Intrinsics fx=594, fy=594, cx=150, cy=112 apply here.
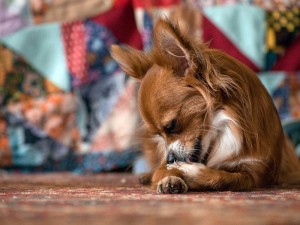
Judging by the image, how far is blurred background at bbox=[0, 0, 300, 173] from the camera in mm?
2986

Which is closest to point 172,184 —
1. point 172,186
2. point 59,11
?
point 172,186

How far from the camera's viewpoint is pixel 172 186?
1657 millimetres

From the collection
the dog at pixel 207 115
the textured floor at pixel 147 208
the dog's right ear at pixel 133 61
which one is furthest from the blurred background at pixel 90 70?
the textured floor at pixel 147 208

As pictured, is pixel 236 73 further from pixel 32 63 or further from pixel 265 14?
pixel 32 63

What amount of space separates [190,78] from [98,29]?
1.37 m

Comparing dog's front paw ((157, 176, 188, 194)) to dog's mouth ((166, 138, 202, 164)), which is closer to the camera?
dog's front paw ((157, 176, 188, 194))

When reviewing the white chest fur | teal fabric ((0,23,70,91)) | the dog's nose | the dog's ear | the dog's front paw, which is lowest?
the dog's front paw

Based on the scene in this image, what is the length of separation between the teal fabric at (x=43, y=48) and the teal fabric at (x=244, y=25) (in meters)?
0.79

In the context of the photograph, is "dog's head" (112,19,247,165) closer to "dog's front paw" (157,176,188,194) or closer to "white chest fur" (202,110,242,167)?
"white chest fur" (202,110,242,167)

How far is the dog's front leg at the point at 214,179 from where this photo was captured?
1704 mm

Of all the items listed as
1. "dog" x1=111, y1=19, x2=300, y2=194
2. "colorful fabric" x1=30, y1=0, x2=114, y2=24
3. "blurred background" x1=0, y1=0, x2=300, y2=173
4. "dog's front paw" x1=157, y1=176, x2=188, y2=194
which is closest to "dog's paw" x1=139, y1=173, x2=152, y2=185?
"dog" x1=111, y1=19, x2=300, y2=194

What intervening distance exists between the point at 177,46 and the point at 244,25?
132cm

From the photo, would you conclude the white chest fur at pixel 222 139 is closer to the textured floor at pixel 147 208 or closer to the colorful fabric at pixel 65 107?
the textured floor at pixel 147 208

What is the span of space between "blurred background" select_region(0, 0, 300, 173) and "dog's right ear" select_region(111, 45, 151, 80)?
90 cm
